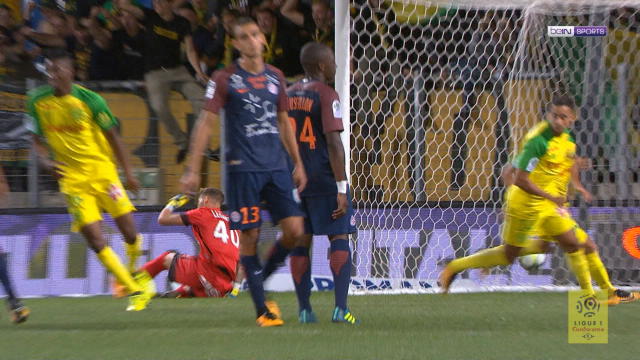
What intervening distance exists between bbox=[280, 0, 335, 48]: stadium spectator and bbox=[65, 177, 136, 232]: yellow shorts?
3499 millimetres

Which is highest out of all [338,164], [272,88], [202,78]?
[202,78]

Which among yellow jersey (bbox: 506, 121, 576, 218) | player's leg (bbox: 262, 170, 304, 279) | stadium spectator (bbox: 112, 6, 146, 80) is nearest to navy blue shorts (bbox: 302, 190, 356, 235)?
player's leg (bbox: 262, 170, 304, 279)

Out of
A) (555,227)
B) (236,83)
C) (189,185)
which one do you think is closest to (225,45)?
(555,227)

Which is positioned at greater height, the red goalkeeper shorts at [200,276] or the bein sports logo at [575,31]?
the bein sports logo at [575,31]

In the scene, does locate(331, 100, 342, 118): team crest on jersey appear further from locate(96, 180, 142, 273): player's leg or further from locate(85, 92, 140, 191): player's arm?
locate(96, 180, 142, 273): player's leg

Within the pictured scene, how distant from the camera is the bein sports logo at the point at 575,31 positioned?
29.1 ft

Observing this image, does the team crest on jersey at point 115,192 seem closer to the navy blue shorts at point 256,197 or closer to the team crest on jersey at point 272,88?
the navy blue shorts at point 256,197

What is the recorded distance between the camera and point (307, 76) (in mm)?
6453

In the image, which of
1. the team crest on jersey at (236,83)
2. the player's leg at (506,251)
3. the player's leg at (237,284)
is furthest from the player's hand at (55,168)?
the player's leg at (506,251)

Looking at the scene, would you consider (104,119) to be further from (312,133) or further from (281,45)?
(281,45)

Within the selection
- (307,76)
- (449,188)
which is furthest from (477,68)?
(307,76)

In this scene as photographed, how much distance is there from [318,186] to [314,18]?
413 cm

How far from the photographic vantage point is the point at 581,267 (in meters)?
7.38

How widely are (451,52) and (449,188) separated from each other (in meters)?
1.31
